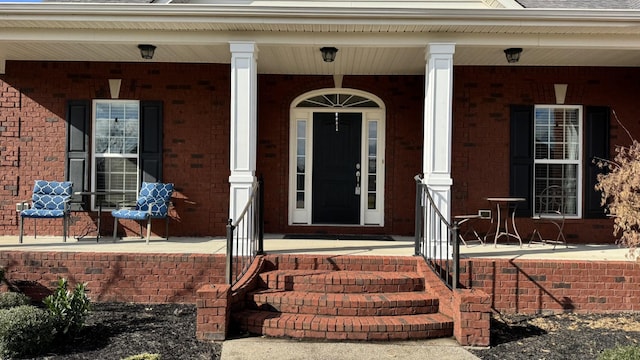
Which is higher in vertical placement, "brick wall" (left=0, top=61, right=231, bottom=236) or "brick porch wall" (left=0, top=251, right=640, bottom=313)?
"brick wall" (left=0, top=61, right=231, bottom=236)

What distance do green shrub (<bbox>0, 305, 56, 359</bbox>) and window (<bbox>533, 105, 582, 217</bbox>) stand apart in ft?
22.5

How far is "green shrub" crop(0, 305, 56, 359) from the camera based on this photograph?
4234mm

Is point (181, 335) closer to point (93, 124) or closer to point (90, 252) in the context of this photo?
point (90, 252)

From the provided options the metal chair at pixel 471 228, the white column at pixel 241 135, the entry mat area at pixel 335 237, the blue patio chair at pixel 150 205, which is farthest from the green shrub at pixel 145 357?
the metal chair at pixel 471 228

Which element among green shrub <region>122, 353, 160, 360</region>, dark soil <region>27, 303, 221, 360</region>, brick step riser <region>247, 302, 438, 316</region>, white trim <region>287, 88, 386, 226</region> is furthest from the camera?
white trim <region>287, 88, 386, 226</region>

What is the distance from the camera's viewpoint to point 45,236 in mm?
7672

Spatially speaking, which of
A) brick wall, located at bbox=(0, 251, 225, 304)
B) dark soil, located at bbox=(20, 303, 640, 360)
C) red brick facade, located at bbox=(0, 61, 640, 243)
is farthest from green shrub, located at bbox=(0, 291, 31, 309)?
red brick facade, located at bbox=(0, 61, 640, 243)

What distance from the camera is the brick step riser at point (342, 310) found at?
16.5 ft

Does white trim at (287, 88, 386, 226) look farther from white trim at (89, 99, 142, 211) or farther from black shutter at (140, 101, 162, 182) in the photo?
white trim at (89, 99, 142, 211)

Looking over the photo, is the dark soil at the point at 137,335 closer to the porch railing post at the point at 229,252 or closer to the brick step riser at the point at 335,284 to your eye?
the porch railing post at the point at 229,252

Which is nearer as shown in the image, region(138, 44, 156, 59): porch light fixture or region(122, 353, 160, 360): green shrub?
region(122, 353, 160, 360): green shrub

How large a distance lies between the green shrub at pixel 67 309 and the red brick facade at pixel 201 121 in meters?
3.06

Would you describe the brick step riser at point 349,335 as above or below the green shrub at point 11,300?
below

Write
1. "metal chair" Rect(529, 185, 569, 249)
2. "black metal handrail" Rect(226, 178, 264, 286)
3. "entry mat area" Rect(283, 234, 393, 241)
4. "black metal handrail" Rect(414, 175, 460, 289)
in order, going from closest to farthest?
"black metal handrail" Rect(226, 178, 264, 286), "black metal handrail" Rect(414, 175, 460, 289), "entry mat area" Rect(283, 234, 393, 241), "metal chair" Rect(529, 185, 569, 249)
